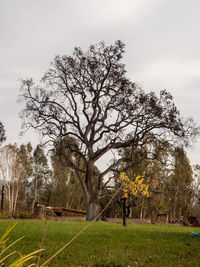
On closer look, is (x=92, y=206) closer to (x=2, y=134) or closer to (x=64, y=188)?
(x=2, y=134)

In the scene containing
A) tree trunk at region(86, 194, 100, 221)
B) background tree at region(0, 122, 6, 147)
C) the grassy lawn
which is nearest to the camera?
the grassy lawn

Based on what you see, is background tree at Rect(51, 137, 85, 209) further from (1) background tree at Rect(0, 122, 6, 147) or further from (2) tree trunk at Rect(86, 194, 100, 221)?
(2) tree trunk at Rect(86, 194, 100, 221)

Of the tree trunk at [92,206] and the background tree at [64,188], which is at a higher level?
the background tree at [64,188]

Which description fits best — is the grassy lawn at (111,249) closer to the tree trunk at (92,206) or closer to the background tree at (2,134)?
the tree trunk at (92,206)

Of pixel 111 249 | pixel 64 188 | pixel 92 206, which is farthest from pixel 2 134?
pixel 111 249

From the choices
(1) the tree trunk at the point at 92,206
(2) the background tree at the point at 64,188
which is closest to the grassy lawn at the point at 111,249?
(1) the tree trunk at the point at 92,206

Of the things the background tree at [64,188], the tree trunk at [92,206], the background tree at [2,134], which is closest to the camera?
the tree trunk at [92,206]

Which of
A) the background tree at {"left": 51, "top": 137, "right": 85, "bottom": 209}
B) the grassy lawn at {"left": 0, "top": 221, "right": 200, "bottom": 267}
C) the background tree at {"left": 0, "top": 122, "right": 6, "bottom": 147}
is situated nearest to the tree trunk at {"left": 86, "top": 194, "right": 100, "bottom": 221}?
the grassy lawn at {"left": 0, "top": 221, "right": 200, "bottom": 267}

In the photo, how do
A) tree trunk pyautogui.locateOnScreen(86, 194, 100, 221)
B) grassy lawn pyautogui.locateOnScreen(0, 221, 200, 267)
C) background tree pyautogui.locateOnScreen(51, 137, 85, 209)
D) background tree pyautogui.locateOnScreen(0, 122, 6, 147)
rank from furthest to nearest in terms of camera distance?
background tree pyautogui.locateOnScreen(51, 137, 85, 209)
background tree pyautogui.locateOnScreen(0, 122, 6, 147)
tree trunk pyautogui.locateOnScreen(86, 194, 100, 221)
grassy lawn pyautogui.locateOnScreen(0, 221, 200, 267)

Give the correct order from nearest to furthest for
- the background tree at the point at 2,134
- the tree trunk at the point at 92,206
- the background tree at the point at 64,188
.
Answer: the tree trunk at the point at 92,206
the background tree at the point at 2,134
the background tree at the point at 64,188

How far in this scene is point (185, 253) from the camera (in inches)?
312

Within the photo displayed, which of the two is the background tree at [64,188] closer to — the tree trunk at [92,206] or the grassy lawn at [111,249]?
the tree trunk at [92,206]

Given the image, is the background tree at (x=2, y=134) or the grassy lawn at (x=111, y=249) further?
the background tree at (x=2, y=134)

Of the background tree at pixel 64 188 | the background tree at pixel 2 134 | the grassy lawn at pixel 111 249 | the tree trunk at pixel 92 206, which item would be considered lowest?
the grassy lawn at pixel 111 249
